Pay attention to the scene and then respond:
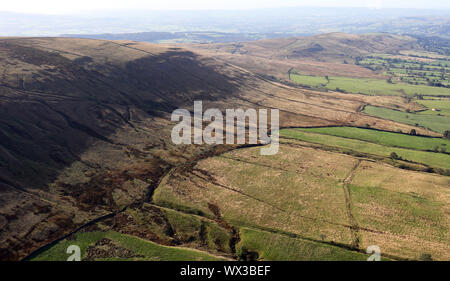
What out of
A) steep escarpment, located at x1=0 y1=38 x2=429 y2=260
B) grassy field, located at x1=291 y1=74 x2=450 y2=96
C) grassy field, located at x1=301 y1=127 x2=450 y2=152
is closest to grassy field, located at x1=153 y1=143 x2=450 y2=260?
steep escarpment, located at x1=0 y1=38 x2=429 y2=260

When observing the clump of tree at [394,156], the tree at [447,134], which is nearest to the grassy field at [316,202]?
the clump of tree at [394,156]

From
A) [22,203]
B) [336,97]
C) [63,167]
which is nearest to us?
[22,203]

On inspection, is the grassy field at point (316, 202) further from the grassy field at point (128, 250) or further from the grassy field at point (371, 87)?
the grassy field at point (371, 87)

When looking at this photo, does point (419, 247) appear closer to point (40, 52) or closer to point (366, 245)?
point (366, 245)

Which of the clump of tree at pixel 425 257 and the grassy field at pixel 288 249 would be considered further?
the grassy field at pixel 288 249

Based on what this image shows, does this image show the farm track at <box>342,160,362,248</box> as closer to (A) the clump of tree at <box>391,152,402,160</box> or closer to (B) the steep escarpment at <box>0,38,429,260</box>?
(A) the clump of tree at <box>391,152,402,160</box>

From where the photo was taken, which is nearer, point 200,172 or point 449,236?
point 449,236

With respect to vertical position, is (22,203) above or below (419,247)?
above

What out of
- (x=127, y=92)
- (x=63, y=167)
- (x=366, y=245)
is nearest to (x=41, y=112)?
(x=63, y=167)
